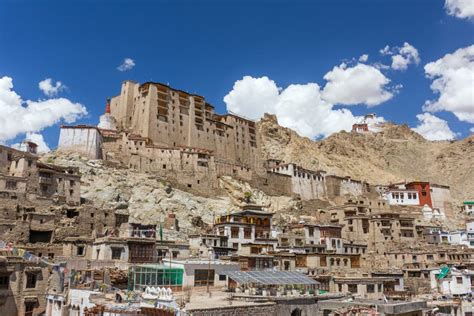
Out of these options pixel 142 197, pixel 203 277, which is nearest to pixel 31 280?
pixel 203 277

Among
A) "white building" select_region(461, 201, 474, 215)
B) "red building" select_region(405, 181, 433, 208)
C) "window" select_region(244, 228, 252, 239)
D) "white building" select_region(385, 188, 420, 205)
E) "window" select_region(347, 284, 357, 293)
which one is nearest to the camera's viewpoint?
"window" select_region(347, 284, 357, 293)

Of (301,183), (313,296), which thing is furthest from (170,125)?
(313,296)

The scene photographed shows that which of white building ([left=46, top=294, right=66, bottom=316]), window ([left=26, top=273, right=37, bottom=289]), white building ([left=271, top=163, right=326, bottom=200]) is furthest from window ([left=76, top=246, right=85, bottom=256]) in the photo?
white building ([left=271, top=163, right=326, bottom=200])

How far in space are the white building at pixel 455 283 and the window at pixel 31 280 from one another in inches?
1493

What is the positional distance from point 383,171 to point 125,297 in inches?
4974

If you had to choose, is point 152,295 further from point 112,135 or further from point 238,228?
point 112,135

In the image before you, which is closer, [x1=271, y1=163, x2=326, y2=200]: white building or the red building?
the red building

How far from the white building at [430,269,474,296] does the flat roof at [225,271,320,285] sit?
2104cm

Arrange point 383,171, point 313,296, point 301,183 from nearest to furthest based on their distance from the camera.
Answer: point 313,296
point 301,183
point 383,171

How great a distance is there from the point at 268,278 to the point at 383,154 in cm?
13784

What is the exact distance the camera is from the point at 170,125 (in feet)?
285

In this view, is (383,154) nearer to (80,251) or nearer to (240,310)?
(80,251)

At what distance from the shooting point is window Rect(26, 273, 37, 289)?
103 ft

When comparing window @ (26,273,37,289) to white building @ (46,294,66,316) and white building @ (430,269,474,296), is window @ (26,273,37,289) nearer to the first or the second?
white building @ (46,294,66,316)
